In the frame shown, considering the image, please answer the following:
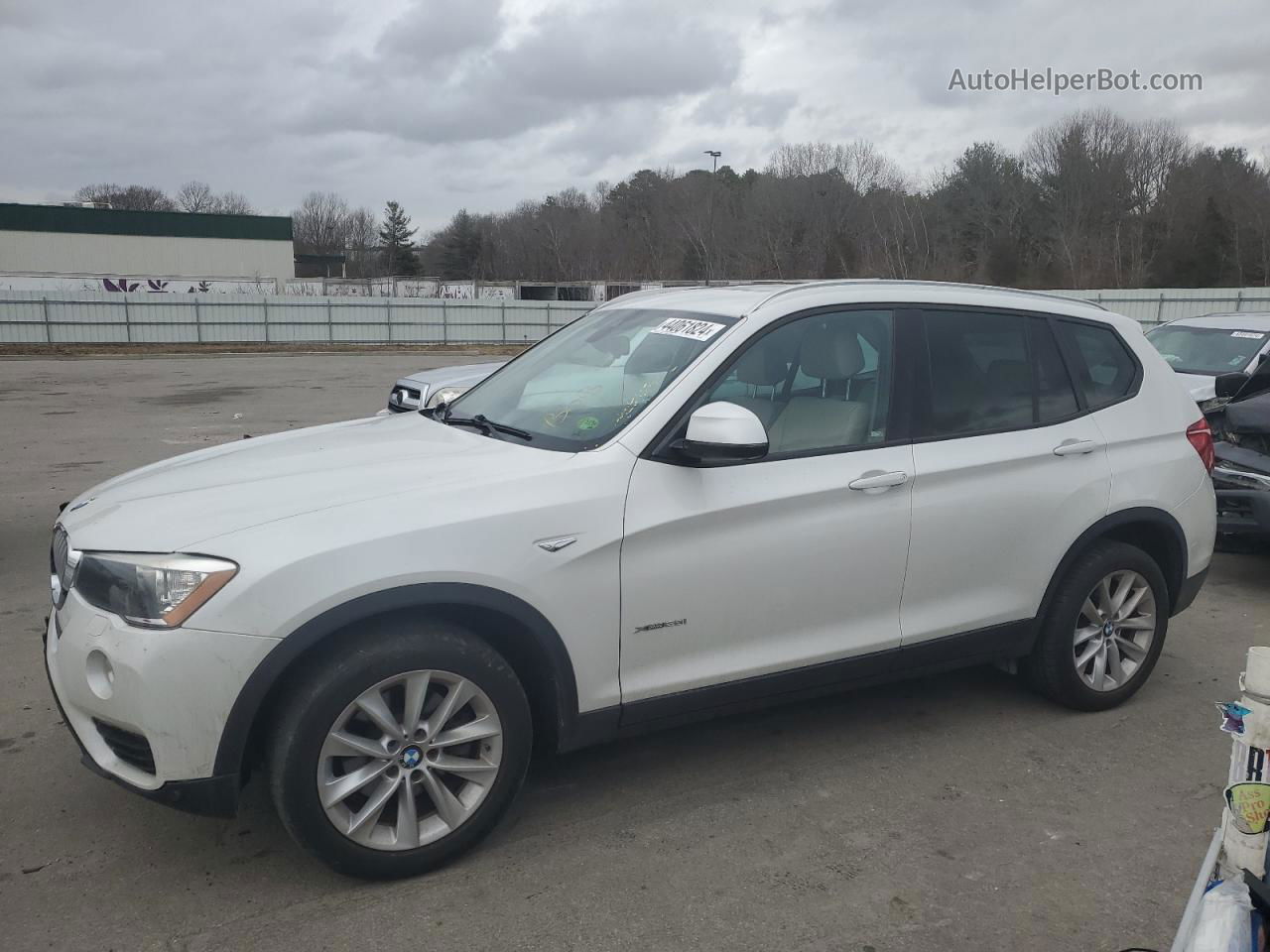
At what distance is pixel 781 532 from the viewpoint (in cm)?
351

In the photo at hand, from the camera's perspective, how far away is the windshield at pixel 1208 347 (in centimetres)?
1033

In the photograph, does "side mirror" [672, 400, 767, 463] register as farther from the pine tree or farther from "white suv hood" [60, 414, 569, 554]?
the pine tree

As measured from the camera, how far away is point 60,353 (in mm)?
30594

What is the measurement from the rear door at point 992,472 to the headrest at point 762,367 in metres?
0.61

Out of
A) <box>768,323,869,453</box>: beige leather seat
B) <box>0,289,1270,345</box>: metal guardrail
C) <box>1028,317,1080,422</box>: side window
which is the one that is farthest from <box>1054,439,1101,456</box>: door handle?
<box>0,289,1270,345</box>: metal guardrail

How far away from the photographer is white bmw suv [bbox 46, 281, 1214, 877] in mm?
2855

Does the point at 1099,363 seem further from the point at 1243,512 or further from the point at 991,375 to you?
the point at 1243,512

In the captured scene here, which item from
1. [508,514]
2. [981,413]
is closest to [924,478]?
[981,413]

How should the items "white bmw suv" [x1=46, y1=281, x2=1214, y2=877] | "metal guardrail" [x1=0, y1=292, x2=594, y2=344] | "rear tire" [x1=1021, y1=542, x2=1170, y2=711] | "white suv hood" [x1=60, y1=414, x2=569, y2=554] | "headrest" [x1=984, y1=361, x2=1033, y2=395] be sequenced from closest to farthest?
"white bmw suv" [x1=46, y1=281, x2=1214, y2=877] < "white suv hood" [x1=60, y1=414, x2=569, y2=554] < "headrest" [x1=984, y1=361, x2=1033, y2=395] < "rear tire" [x1=1021, y1=542, x2=1170, y2=711] < "metal guardrail" [x1=0, y1=292, x2=594, y2=344]

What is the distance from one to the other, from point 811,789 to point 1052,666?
1288 mm

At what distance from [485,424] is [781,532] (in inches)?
47.3

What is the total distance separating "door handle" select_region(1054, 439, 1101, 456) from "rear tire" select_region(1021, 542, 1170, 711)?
0.43 m

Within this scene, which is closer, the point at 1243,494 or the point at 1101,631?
the point at 1101,631

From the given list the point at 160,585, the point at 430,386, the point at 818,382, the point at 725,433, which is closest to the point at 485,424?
the point at 725,433
